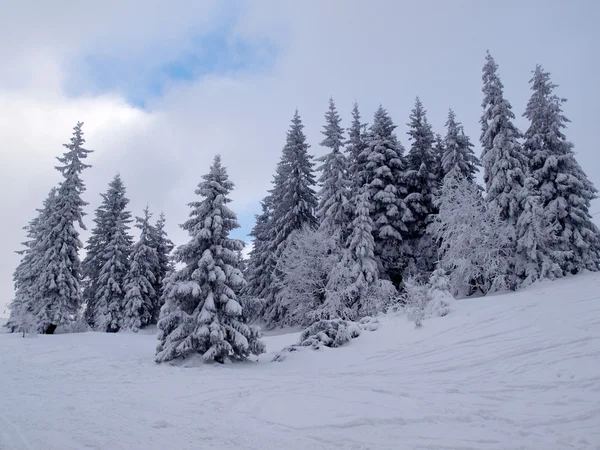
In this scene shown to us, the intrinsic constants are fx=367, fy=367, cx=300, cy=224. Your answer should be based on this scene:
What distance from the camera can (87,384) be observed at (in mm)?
9031

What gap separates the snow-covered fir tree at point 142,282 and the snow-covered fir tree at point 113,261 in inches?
28.0

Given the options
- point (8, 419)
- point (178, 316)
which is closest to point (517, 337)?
point (178, 316)

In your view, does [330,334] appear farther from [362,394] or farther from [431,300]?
[362,394]

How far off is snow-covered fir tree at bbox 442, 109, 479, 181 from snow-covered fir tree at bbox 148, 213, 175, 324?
1043 inches

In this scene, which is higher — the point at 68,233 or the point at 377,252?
the point at 68,233

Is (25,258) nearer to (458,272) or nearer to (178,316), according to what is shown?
(178,316)

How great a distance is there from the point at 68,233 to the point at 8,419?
23042 millimetres

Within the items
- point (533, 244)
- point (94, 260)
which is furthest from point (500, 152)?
point (94, 260)

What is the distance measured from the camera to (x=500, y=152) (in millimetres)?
23484

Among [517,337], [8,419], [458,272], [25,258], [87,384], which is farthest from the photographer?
[25,258]

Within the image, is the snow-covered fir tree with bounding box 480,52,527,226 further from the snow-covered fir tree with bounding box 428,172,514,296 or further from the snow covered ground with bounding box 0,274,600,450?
the snow covered ground with bounding box 0,274,600,450

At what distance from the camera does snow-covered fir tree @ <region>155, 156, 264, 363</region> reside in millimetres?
12625

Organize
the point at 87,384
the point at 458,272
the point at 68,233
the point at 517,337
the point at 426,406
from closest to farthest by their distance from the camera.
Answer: the point at 426,406, the point at 87,384, the point at 517,337, the point at 458,272, the point at 68,233

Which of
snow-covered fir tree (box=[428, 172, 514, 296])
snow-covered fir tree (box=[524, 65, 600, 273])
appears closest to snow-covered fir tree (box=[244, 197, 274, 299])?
snow-covered fir tree (box=[428, 172, 514, 296])
